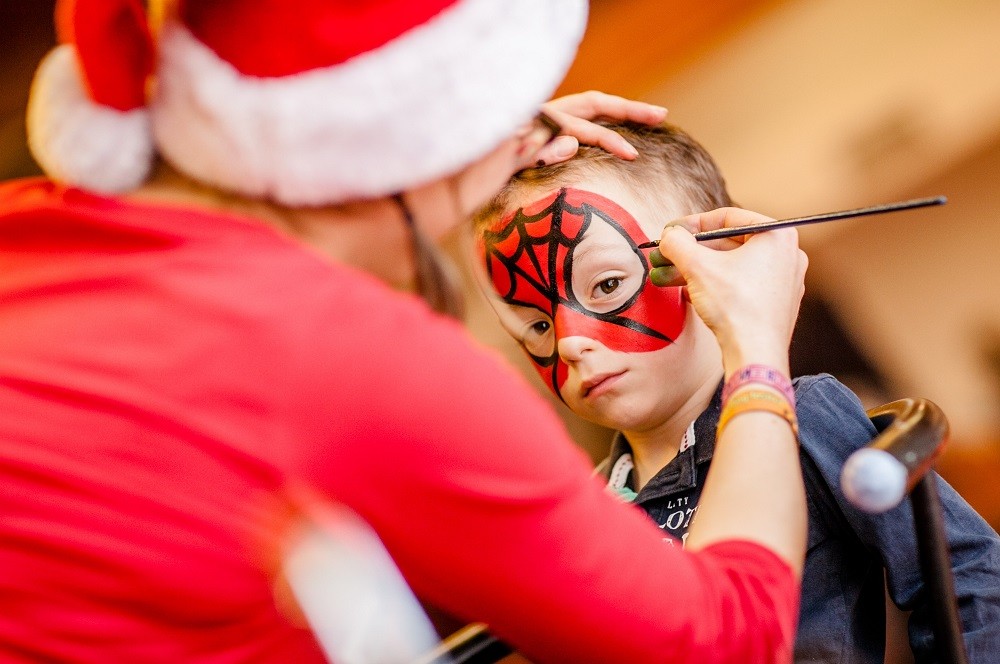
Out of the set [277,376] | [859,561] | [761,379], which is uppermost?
[277,376]

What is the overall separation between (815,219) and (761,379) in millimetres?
145

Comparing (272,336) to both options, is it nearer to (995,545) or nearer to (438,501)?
(438,501)

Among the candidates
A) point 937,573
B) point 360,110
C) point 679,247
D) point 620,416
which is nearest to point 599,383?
point 620,416

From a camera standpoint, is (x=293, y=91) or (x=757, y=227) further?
(x=757, y=227)

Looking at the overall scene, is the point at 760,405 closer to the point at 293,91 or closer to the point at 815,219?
the point at 815,219

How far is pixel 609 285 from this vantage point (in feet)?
3.34

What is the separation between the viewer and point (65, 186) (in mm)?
632

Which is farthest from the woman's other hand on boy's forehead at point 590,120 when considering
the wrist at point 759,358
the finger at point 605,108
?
the wrist at point 759,358

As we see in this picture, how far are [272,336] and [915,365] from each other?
122 inches

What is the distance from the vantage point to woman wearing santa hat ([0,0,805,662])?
1.76ft

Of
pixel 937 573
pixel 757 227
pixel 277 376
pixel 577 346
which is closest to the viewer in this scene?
pixel 277 376

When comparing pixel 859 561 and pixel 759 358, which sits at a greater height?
pixel 759 358

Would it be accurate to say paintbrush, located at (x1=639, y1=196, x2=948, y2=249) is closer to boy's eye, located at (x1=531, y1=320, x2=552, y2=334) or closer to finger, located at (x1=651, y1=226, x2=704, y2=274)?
finger, located at (x1=651, y1=226, x2=704, y2=274)

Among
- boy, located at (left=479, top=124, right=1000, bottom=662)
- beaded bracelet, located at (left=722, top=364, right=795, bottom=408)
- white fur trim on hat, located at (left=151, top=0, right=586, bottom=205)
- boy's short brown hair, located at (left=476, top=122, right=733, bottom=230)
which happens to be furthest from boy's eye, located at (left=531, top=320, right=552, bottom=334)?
white fur trim on hat, located at (left=151, top=0, right=586, bottom=205)
